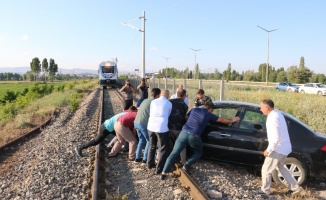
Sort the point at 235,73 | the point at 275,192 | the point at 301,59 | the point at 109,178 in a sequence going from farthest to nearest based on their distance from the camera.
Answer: the point at 235,73
the point at 301,59
the point at 109,178
the point at 275,192

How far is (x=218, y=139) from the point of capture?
658cm

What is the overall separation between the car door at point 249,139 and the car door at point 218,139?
105 mm

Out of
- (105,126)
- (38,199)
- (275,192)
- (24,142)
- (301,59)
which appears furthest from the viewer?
(301,59)

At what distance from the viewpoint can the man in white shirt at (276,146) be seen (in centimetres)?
526

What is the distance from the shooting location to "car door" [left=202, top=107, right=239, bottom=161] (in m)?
6.51

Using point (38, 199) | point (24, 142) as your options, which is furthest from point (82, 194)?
point (24, 142)

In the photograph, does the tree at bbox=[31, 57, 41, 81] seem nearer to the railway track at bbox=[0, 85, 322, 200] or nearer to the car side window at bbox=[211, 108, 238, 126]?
the railway track at bbox=[0, 85, 322, 200]

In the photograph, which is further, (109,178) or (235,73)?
(235,73)

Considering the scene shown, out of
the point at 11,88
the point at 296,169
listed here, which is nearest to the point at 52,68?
the point at 11,88

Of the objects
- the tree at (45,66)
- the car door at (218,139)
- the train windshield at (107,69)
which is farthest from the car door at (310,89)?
the tree at (45,66)

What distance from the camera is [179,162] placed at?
7.11 meters

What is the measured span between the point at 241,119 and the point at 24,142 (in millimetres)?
7851

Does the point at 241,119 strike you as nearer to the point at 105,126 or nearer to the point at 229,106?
the point at 229,106

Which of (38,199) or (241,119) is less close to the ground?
(241,119)
